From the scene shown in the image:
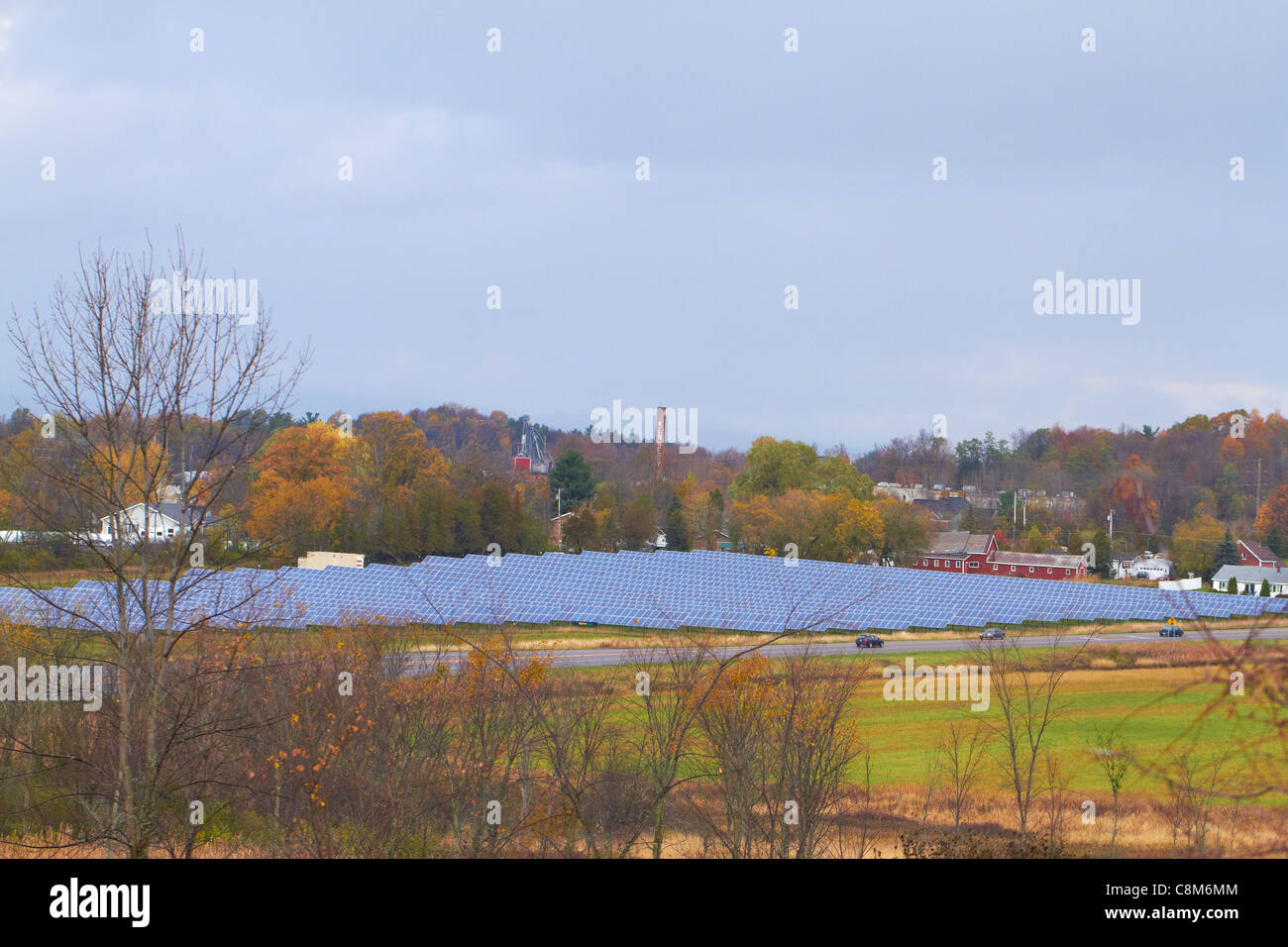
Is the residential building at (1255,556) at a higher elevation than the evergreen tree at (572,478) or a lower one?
lower

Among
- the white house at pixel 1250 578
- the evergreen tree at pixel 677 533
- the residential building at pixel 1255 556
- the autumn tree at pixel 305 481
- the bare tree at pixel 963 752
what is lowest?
the bare tree at pixel 963 752

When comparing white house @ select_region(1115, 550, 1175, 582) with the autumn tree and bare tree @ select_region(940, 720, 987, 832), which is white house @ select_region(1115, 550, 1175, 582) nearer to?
bare tree @ select_region(940, 720, 987, 832)

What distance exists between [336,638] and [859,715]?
15727 millimetres

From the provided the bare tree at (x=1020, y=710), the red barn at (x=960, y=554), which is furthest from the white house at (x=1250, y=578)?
the bare tree at (x=1020, y=710)

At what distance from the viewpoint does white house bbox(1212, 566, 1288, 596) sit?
53.4 m

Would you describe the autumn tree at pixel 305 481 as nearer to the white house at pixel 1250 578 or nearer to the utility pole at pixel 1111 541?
the utility pole at pixel 1111 541

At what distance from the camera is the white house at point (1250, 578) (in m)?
53.4

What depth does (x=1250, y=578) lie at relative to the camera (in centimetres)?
5581

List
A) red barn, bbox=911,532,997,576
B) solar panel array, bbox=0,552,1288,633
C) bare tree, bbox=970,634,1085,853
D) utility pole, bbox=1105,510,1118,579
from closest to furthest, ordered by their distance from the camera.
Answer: bare tree, bbox=970,634,1085,853 < solar panel array, bbox=0,552,1288,633 < utility pole, bbox=1105,510,1118,579 < red barn, bbox=911,532,997,576

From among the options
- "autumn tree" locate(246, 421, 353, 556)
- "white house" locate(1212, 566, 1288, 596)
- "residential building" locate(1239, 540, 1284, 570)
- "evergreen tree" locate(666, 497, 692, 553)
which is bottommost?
"white house" locate(1212, 566, 1288, 596)

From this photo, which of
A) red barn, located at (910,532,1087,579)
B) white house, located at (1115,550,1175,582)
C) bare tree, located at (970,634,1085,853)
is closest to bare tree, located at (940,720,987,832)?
bare tree, located at (970,634,1085,853)

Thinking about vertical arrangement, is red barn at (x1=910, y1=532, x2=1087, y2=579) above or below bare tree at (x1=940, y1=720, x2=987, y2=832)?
above

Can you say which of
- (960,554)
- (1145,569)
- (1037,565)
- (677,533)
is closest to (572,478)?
(677,533)
